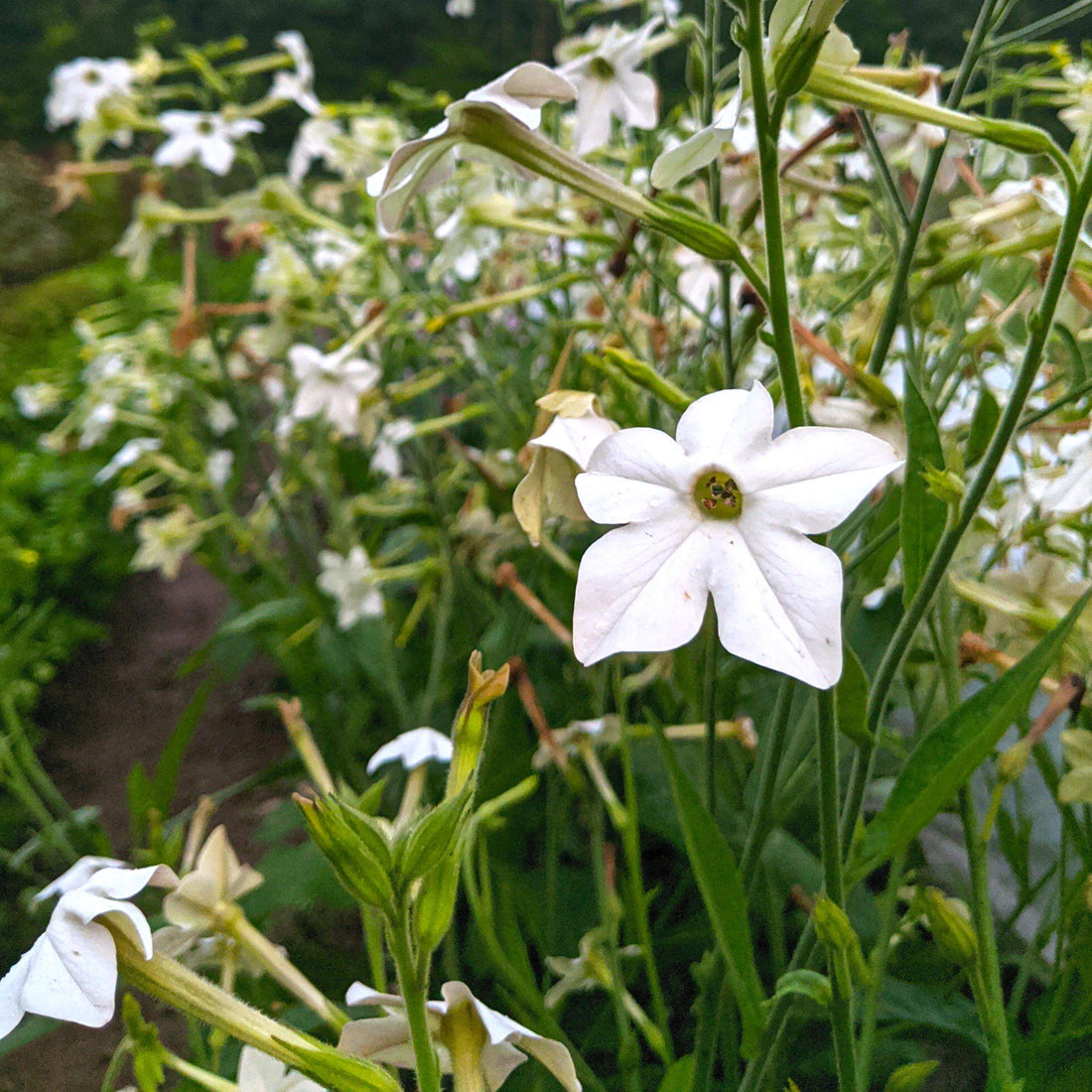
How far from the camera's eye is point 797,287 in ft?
2.21

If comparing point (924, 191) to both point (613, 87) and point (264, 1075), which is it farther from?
point (264, 1075)

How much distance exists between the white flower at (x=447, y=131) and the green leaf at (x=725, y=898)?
0.85 feet

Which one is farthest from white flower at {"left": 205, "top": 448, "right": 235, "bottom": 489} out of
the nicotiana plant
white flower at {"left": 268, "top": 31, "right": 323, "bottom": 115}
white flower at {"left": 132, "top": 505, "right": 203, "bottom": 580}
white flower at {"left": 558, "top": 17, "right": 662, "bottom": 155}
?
white flower at {"left": 558, "top": 17, "right": 662, "bottom": 155}

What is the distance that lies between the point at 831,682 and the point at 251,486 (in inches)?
89.5

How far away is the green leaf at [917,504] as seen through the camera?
369mm

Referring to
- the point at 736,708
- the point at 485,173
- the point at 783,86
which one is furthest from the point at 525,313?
the point at 783,86

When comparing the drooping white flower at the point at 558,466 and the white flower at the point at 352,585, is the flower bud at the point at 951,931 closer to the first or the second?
the drooping white flower at the point at 558,466

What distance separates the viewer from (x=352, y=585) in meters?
1.01

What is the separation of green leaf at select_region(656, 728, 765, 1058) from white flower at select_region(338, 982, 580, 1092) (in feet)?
0.32

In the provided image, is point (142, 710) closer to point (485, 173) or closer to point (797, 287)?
point (485, 173)

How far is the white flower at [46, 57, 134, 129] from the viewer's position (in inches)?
40.3

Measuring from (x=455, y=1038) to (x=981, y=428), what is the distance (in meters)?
0.34

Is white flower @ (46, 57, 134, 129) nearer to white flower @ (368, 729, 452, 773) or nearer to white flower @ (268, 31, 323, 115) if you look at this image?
white flower @ (268, 31, 323, 115)

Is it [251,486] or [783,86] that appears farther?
[251,486]
